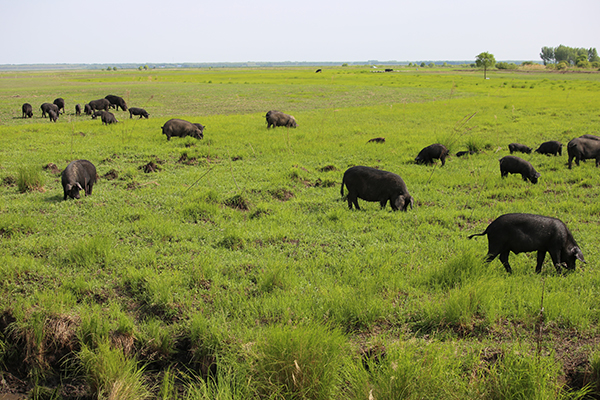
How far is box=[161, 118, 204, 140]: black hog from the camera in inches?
628

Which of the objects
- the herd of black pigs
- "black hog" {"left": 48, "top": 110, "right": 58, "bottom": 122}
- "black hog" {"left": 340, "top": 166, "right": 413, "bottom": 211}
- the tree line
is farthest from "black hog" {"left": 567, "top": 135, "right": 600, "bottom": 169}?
the tree line

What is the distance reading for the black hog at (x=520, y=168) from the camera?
9.91 metres

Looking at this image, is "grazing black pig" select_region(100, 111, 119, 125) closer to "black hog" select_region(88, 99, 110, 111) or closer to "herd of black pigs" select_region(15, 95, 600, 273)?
"herd of black pigs" select_region(15, 95, 600, 273)

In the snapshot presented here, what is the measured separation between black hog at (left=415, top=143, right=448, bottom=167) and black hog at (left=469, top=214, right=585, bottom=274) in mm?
7118

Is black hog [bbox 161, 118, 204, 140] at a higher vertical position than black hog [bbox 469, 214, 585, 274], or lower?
higher

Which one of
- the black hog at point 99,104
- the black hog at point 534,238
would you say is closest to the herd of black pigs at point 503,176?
the black hog at point 534,238

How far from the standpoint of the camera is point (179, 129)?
16.1 metres

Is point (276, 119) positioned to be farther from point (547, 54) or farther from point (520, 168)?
point (547, 54)

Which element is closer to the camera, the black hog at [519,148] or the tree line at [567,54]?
the black hog at [519,148]

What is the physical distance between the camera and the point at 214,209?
25.3 ft

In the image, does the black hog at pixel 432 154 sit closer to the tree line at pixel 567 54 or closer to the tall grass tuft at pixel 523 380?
the tall grass tuft at pixel 523 380

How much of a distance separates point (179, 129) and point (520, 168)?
12590 millimetres

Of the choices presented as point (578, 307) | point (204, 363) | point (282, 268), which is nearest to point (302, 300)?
point (282, 268)

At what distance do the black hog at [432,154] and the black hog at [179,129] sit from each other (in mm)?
8875
